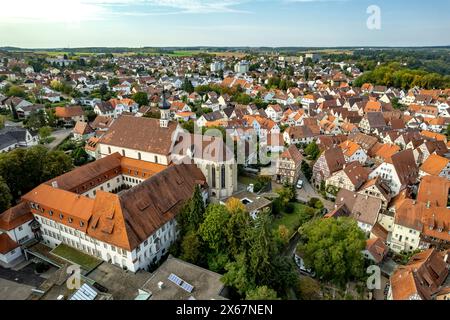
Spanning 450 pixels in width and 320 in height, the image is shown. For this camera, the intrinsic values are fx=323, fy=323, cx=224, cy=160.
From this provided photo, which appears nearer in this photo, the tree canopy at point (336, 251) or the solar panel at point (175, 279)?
the solar panel at point (175, 279)

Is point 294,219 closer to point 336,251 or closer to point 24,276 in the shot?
point 336,251

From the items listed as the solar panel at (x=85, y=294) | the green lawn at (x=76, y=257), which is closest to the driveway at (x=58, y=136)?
the green lawn at (x=76, y=257)

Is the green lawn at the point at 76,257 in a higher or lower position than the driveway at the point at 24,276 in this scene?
higher

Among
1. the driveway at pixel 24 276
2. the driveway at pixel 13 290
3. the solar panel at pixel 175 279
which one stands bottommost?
the driveway at pixel 13 290

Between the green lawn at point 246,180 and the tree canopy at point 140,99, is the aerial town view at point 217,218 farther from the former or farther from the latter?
the tree canopy at point 140,99
